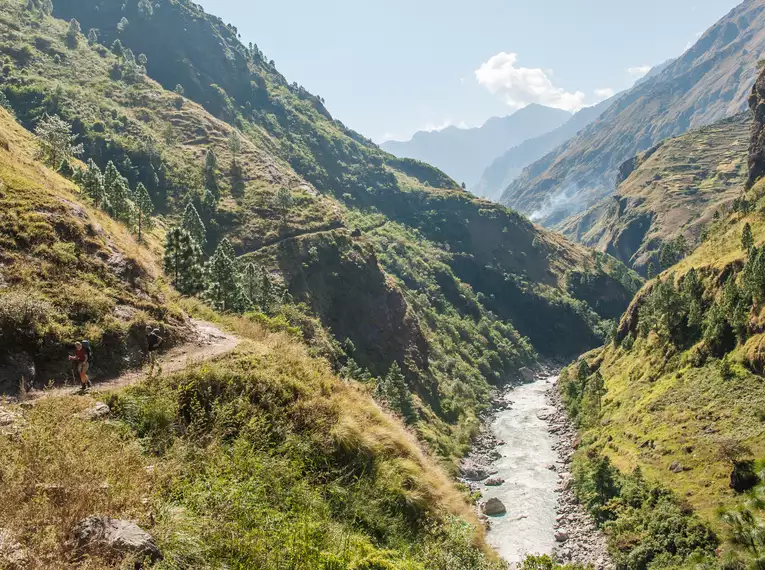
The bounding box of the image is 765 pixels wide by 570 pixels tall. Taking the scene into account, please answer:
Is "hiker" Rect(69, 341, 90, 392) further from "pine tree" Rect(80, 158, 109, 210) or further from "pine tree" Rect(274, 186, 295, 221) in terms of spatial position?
"pine tree" Rect(274, 186, 295, 221)

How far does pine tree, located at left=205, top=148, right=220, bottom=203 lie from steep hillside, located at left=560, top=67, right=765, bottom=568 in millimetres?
96697

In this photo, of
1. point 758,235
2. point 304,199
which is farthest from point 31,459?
point 304,199

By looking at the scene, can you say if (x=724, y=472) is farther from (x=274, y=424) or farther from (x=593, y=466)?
(x=274, y=424)


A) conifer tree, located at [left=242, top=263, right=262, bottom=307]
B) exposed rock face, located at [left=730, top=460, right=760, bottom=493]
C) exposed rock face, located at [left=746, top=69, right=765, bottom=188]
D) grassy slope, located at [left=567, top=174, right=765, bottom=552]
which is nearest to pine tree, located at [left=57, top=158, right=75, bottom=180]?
conifer tree, located at [left=242, top=263, right=262, bottom=307]

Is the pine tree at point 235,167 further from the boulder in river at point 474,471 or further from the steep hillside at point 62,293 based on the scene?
the steep hillside at point 62,293

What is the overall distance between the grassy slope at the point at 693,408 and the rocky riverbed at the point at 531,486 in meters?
7.76

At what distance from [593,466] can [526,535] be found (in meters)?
14.5

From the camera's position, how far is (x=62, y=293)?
16656 millimetres

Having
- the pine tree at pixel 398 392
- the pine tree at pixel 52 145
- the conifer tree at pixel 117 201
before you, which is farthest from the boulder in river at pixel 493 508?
the pine tree at pixel 52 145

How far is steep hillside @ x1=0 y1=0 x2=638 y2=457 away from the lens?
292ft

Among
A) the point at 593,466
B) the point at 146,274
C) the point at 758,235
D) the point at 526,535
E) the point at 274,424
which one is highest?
the point at 758,235

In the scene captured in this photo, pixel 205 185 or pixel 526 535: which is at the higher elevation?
pixel 205 185

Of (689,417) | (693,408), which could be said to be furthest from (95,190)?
(693,408)

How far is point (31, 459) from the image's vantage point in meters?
7.85
